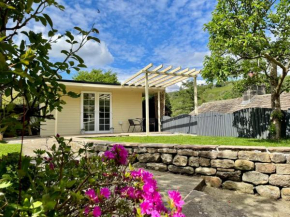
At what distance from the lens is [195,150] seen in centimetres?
358

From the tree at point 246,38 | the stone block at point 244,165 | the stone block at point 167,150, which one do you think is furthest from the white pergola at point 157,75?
the stone block at point 244,165

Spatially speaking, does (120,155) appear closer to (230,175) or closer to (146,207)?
(146,207)

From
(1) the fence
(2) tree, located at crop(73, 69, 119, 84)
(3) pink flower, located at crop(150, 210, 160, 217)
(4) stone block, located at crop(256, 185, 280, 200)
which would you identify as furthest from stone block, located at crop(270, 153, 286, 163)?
(2) tree, located at crop(73, 69, 119, 84)

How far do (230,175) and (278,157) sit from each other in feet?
2.47

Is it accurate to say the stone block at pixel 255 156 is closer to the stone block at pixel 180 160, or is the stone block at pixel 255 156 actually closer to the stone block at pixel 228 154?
the stone block at pixel 228 154

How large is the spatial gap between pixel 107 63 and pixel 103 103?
767 inches

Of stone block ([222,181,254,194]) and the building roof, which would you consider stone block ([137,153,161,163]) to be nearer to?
stone block ([222,181,254,194])

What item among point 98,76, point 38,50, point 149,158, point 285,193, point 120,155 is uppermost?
point 98,76

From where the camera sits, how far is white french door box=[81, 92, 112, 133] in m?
10.6

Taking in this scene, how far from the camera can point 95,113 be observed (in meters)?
10.7

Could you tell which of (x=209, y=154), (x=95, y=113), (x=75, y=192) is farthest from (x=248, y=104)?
(x=75, y=192)

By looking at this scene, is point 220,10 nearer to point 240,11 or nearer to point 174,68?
point 240,11

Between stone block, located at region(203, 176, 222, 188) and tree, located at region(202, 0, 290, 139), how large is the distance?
10.1ft

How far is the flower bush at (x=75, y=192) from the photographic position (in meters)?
0.55
